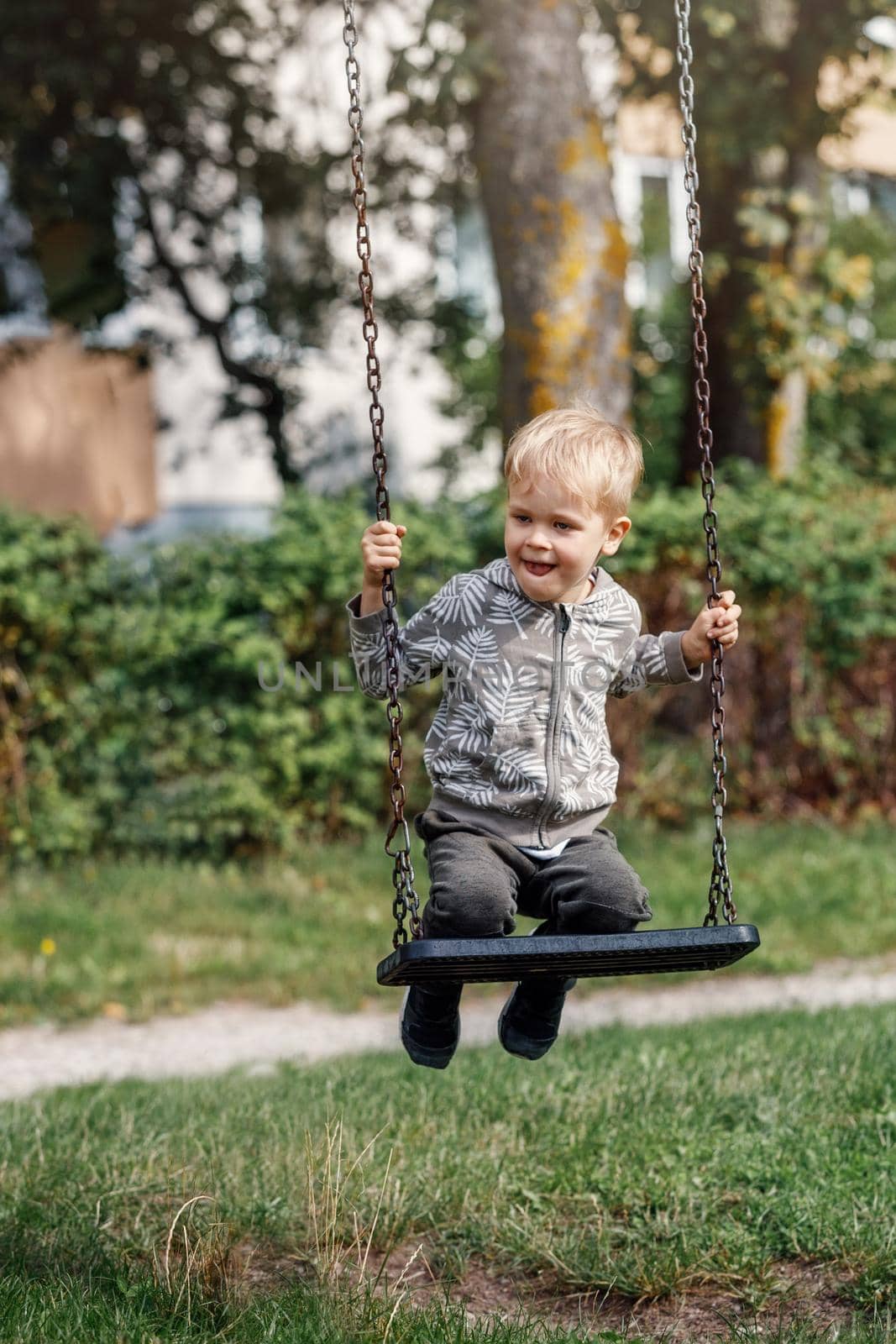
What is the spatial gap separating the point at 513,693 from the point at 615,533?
44cm

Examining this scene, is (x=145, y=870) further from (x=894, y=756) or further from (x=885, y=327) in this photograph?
(x=885, y=327)

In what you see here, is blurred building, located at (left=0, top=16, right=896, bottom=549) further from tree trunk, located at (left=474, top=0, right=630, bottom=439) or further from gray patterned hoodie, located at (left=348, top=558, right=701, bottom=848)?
gray patterned hoodie, located at (left=348, top=558, right=701, bottom=848)

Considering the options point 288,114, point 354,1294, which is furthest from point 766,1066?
point 288,114

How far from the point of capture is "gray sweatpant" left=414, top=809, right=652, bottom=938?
10.5 feet

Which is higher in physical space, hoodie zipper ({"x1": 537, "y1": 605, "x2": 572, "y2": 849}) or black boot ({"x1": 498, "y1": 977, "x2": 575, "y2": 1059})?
hoodie zipper ({"x1": 537, "y1": 605, "x2": 572, "y2": 849})

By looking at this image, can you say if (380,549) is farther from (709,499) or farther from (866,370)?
(866,370)

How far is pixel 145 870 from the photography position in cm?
805

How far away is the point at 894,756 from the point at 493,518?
2978 mm

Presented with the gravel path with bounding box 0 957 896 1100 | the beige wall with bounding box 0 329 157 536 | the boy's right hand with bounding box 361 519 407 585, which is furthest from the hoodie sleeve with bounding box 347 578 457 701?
the beige wall with bounding box 0 329 157 536

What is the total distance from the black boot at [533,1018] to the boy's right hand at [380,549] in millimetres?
1014

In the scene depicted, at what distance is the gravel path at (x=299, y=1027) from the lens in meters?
5.96

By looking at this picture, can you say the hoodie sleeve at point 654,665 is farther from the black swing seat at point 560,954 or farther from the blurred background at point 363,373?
the blurred background at point 363,373

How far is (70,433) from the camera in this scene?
14.6 meters

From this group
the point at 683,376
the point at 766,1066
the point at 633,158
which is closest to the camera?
the point at 766,1066
